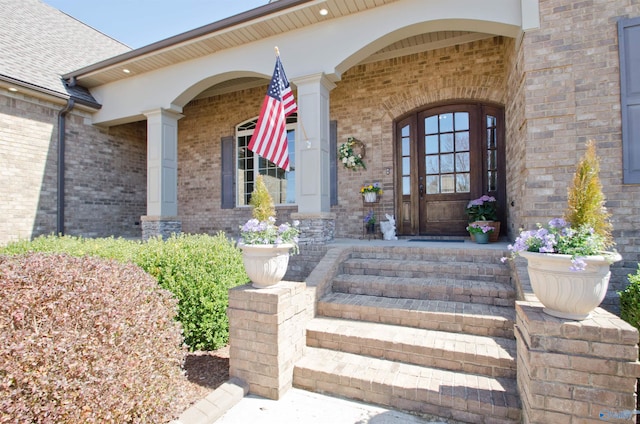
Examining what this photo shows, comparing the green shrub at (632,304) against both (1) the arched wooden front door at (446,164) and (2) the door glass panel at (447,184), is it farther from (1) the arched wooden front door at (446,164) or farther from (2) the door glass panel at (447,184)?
(2) the door glass panel at (447,184)

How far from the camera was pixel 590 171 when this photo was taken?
199cm

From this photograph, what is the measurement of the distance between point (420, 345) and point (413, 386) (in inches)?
15.3

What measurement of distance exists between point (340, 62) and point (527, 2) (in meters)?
2.48

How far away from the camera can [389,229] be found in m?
6.07

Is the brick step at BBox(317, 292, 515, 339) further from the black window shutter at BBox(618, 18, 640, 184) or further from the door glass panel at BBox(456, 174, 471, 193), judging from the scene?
the door glass panel at BBox(456, 174, 471, 193)

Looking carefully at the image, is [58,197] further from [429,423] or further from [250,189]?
[429,423]

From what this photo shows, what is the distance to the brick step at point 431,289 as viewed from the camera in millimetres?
3307

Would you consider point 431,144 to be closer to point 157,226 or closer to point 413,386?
point 413,386

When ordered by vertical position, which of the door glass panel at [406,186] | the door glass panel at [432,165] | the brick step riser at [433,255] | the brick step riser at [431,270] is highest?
the door glass panel at [432,165]

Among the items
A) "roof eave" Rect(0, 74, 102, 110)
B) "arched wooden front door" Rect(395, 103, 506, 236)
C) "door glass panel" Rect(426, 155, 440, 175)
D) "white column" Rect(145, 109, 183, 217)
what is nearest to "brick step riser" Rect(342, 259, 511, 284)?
"arched wooden front door" Rect(395, 103, 506, 236)

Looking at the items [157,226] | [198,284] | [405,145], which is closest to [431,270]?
[198,284]

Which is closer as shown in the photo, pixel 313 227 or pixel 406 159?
pixel 313 227

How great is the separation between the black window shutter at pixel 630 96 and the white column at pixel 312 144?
3.70 m

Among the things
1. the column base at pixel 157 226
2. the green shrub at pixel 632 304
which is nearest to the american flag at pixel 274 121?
the column base at pixel 157 226
